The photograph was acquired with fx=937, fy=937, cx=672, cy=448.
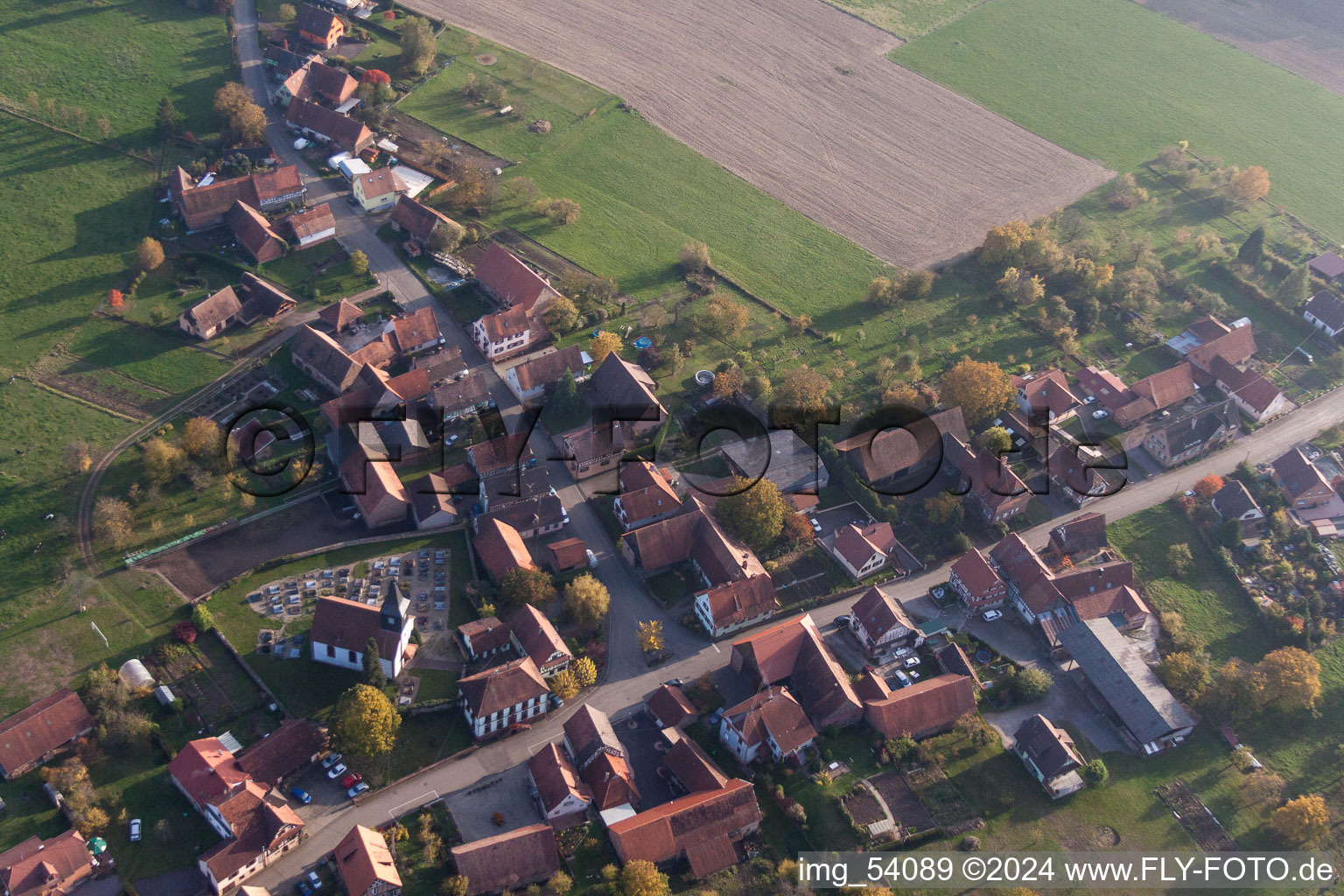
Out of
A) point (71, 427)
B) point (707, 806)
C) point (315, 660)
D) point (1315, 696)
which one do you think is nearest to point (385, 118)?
point (71, 427)

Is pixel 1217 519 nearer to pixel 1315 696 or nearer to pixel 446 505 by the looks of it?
pixel 1315 696

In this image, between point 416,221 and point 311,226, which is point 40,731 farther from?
point 416,221

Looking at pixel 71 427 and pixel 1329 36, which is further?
pixel 1329 36

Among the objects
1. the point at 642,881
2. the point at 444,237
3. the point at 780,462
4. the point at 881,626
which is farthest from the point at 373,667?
the point at 444,237

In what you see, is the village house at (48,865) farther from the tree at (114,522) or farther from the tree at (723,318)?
the tree at (723,318)

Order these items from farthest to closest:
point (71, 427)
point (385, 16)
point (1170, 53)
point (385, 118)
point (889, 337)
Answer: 1. point (1170, 53)
2. point (385, 16)
3. point (385, 118)
4. point (889, 337)
5. point (71, 427)

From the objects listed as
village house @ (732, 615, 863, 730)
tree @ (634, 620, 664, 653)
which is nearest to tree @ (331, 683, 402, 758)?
tree @ (634, 620, 664, 653)
